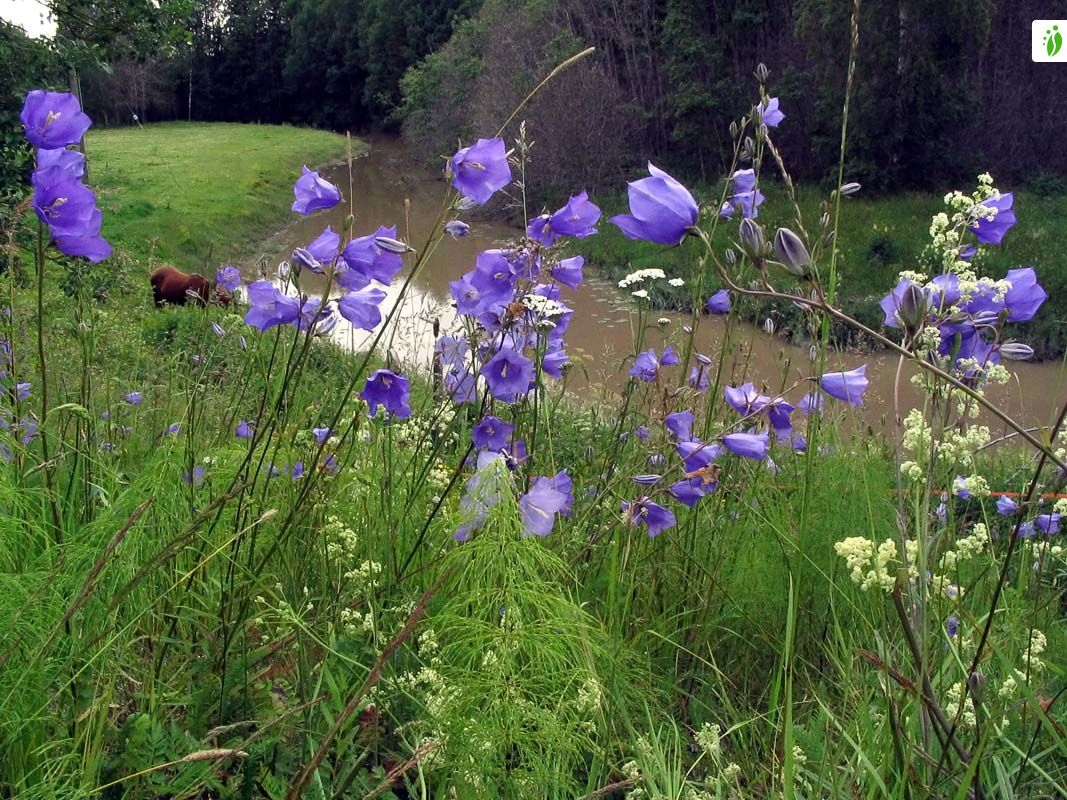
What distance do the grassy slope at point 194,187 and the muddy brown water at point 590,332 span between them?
952mm

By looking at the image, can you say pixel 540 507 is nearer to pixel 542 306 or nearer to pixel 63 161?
pixel 542 306

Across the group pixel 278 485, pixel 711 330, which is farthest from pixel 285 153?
pixel 278 485

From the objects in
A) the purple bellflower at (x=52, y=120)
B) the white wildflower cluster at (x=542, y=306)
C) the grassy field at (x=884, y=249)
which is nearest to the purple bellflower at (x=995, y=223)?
the white wildflower cluster at (x=542, y=306)

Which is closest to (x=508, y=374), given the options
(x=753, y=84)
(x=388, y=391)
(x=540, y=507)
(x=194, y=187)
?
(x=388, y=391)

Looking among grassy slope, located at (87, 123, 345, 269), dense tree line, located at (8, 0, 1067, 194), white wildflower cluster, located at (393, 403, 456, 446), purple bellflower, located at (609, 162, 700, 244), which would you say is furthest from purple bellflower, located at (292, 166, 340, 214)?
dense tree line, located at (8, 0, 1067, 194)

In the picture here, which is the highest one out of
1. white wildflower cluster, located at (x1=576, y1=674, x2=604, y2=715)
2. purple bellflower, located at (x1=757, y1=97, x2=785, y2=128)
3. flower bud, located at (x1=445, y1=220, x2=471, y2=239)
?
purple bellflower, located at (x1=757, y1=97, x2=785, y2=128)

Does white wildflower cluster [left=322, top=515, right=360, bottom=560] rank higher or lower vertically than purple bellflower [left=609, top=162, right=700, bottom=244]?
lower

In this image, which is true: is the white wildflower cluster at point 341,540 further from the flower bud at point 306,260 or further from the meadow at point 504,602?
the flower bud at point 306,260

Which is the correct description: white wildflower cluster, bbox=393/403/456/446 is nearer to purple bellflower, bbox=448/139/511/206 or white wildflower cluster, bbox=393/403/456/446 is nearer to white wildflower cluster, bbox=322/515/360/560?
white wildflower cluster, bbox=322/515/360/560

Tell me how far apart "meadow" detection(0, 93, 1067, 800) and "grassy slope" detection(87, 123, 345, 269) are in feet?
25.9

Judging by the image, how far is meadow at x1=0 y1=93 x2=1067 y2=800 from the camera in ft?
3.95

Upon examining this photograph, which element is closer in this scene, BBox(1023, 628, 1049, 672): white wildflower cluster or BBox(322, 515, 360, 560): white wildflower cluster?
BBox(1023, 628, 1049, 672): white wildflower cluster

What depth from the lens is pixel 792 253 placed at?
0.95 m

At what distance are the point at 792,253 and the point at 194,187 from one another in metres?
20.9
